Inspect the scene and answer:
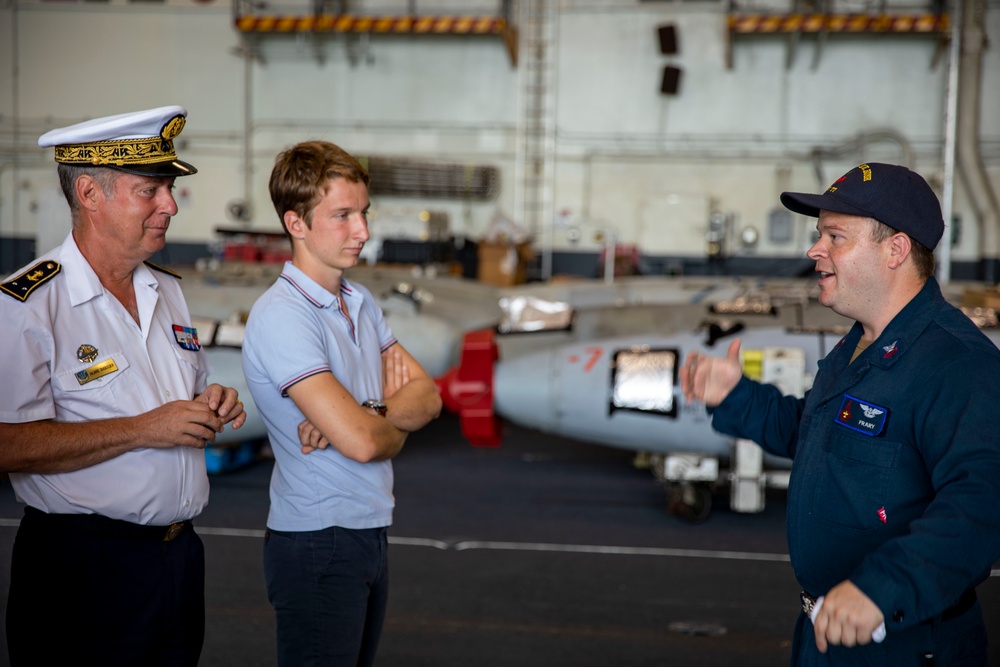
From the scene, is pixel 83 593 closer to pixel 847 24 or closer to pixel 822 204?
pixel 822 204

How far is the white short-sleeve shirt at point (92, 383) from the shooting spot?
1.93 m

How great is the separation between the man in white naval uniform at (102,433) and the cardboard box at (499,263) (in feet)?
30.9

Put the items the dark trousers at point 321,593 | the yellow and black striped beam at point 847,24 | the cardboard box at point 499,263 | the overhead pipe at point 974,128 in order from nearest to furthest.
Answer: the dark trousers at point 321,593
the yellow and black striped beam at point 847,24
the overhead pipe at point 974,128
the cardboard box at point 499,263

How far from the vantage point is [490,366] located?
560cm

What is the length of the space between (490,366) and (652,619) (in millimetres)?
1989

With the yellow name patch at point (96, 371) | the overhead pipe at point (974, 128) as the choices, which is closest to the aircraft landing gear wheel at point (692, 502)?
the yellow name patch at point (96, 371)

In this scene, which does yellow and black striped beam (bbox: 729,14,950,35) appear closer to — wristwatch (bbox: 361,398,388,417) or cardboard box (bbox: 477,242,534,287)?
cardboard box (bbox: 477,242,534,287)

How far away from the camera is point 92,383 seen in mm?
2045

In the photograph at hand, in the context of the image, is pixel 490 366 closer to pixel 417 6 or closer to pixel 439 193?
pixel 439 193

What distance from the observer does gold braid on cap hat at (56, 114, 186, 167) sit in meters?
2.08

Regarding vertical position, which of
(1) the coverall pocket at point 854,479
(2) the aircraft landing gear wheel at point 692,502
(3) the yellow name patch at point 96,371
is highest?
(3) the yellow name patch at point 96,371

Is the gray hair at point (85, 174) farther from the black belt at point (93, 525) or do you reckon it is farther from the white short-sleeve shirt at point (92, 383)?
the black belt at point (93, 525)

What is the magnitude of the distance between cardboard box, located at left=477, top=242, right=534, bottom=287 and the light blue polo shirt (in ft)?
30.4

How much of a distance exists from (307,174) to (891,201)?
4.28ft
